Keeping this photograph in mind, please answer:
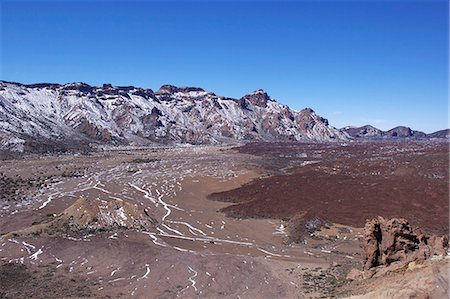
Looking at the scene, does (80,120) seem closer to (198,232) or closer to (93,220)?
(93,220)

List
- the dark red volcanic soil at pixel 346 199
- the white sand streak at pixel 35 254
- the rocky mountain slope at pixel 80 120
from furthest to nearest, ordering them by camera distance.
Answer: the rocky mountain slope at pixel 80 120
the dark red volcanic soil at pixel 346 199
the white sand streak at pixel 35 254

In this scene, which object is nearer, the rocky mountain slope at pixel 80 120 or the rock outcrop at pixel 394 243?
the rock outcrop at pixel 394 243

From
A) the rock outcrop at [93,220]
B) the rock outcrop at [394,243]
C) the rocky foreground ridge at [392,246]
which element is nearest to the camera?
the rocky foreground ridge at [392,246]

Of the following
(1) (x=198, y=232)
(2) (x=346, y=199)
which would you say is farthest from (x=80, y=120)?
(1) (x=198, y=232)

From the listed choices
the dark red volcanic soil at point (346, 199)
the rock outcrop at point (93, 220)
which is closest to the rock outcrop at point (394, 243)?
the dark red volcanic soil at point (346, 199)

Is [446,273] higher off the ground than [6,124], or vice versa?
[6,124]

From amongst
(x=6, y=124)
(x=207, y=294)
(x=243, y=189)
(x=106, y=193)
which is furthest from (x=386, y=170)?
(x=6, y=124)

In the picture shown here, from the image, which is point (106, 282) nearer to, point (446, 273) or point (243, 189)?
point (446, 273)

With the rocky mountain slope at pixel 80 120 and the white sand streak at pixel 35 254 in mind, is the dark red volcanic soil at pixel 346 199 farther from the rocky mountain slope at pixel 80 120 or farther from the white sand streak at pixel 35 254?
the rocky mountain slope at pixel 80 120
